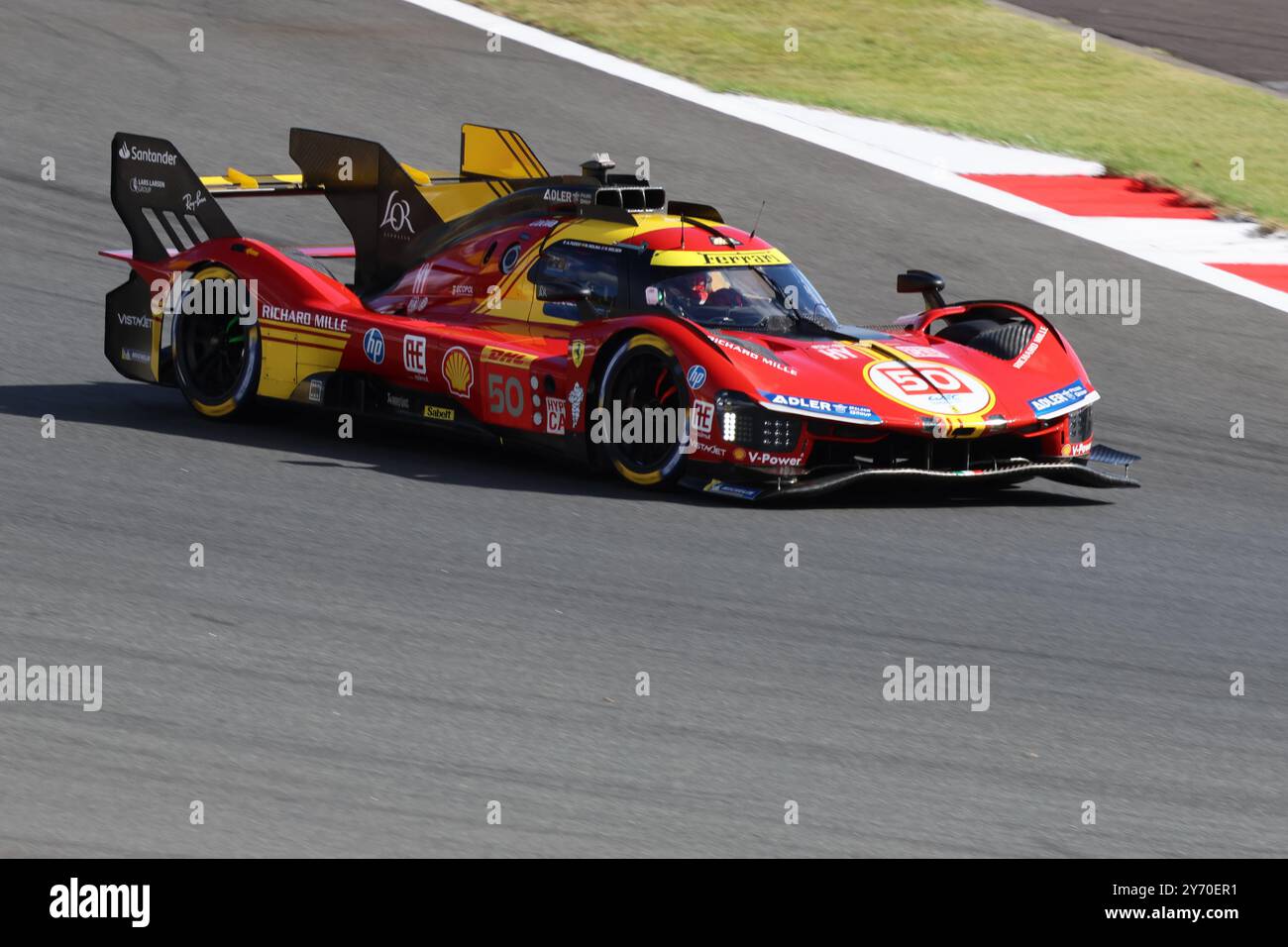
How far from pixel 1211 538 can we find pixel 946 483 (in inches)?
48.8

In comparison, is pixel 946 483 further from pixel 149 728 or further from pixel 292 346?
pixel 149 728

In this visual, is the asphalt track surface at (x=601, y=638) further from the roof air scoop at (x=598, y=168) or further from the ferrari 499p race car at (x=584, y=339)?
the roof air scoop at (x=598, y=168)

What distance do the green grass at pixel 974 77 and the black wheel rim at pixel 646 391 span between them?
9070mm

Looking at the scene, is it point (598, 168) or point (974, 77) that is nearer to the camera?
point (598, 168)

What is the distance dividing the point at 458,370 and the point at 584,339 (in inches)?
30.3

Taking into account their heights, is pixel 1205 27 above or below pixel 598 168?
above

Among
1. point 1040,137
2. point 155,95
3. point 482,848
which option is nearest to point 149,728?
point 482,848

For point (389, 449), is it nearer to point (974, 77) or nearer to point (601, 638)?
point (601, 638)

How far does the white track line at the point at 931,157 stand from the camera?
52.4ft

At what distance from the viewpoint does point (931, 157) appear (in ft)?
59.2
